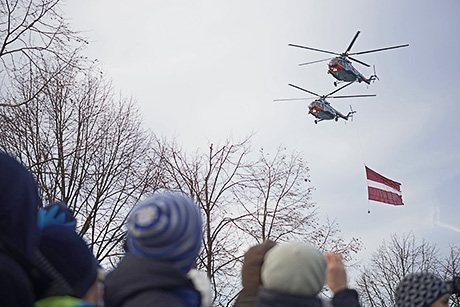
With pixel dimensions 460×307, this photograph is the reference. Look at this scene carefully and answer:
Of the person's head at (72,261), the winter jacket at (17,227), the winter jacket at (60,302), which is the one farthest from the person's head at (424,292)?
the winter jacket at (17,227)

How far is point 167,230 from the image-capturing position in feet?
7.23

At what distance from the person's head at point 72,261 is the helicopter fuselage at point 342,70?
3180 centimetres

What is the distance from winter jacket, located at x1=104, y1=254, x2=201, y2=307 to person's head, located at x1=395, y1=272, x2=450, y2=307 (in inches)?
79.4

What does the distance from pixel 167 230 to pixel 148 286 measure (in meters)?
0.27

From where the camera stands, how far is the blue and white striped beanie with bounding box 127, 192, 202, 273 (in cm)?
221

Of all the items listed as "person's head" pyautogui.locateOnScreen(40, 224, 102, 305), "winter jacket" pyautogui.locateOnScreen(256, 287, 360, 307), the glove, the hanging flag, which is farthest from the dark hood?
the hanging flag

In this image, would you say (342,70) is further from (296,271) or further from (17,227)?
(17,227)

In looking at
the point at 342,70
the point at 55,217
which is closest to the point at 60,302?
the point at 55,217

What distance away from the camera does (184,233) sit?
224cm

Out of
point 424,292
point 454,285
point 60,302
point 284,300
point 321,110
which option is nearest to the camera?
point 60,302

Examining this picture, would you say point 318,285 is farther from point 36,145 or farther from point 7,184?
point 36,145

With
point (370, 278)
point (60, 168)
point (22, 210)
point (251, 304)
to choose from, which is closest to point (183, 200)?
point (22, 210)

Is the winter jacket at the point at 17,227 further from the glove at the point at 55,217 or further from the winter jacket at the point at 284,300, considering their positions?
the winter jacket at the point at 284,300

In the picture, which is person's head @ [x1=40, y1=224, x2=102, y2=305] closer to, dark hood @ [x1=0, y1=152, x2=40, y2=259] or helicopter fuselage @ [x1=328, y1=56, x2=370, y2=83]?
dark hood @ [x1=0, y1=152, x2=40, y2=259]
